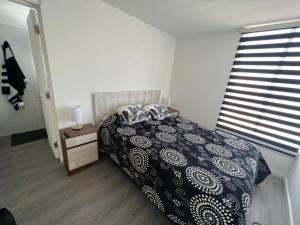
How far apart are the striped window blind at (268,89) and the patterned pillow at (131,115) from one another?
1721 mm

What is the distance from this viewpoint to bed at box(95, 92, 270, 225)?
1123 millimetres

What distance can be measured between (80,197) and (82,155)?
21.5 inches

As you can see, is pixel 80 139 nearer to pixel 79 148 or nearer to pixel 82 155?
pixel 79 148

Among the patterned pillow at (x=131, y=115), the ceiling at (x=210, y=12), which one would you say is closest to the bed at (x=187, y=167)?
the patterned pillow at (x=131, y=115)

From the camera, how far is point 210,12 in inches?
75.7

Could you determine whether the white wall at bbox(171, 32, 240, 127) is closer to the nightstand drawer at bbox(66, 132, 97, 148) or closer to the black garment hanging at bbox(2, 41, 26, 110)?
the nightstand drawer at bbox(66, 132, 97, 148)

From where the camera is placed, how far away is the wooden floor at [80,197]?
1437 millimetres

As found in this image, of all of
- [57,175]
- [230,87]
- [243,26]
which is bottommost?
[57,175]

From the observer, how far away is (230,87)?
262 cm

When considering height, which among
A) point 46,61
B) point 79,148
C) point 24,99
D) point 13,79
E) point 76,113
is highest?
point 46,61

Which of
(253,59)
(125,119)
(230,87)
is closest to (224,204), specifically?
(125,119)

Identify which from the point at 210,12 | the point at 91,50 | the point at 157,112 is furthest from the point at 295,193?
the point at 91,50

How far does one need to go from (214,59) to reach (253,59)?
65 cm

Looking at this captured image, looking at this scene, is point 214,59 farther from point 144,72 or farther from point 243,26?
point 144,72
